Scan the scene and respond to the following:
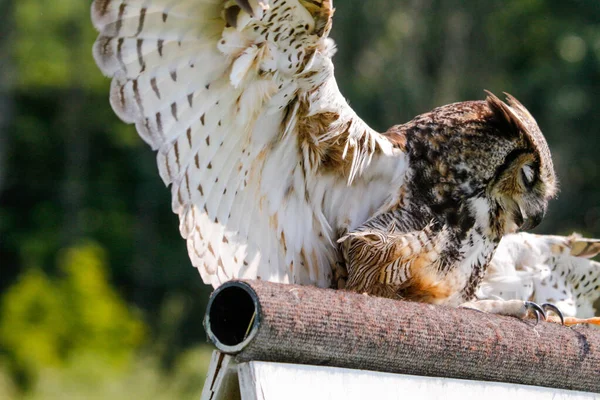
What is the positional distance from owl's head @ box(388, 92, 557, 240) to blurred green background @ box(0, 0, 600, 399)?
7.50m

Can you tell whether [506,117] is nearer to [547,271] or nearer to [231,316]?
[547,271]

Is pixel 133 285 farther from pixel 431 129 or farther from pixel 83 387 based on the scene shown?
pixel 431 129

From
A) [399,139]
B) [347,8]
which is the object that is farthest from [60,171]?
[399,139]

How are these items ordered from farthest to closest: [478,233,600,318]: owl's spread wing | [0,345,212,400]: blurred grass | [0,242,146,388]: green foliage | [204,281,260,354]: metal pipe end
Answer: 1. [0,242,146,388]: green foliage
2. [0,345,212,400]: blurred grass
3. [478,233,600,318]: owl's spread wing
4. [204,281,260,354]: metal pipe end

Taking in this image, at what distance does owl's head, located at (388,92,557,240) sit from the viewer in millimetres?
3109

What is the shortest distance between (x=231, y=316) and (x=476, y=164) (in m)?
1.29

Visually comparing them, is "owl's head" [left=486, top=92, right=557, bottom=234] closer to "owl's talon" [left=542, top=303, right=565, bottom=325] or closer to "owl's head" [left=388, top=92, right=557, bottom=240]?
"owl's head" [left=388, top=92, right=557, bottom=240]

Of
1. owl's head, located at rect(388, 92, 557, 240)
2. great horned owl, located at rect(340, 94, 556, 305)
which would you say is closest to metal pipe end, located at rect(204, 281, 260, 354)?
great horned owl, located at rect(340, 94, 556, 305)

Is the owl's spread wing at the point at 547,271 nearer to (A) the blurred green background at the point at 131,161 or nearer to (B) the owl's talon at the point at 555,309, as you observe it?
(B) the owl's talon at the point at 555,309

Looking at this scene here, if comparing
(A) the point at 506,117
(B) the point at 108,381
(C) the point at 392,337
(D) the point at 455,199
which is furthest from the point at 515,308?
(B) the point at 108,381

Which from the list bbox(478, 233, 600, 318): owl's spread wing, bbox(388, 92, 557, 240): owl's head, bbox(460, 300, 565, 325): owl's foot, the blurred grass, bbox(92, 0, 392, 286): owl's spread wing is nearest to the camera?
bbox(92, 0, 392, 286): owl's spread wing

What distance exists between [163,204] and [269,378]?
15.9m

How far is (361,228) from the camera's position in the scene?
3064 millimetres

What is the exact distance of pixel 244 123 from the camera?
8.85ft
